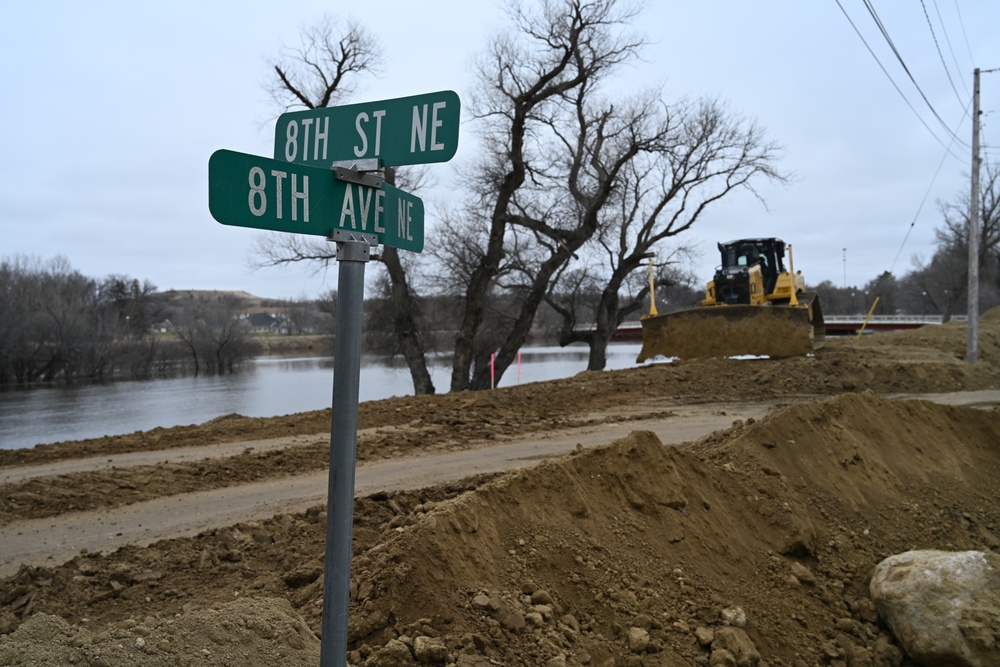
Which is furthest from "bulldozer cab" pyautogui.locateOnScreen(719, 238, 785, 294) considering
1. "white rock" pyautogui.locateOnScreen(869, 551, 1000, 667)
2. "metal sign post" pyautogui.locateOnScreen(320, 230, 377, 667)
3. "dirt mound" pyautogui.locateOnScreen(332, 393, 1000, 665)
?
"metal sign post" pyautogui.locateOnScreen(320, 230, 377, 667)

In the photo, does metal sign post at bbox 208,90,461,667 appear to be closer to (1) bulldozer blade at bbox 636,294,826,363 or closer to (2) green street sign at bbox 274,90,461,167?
(2) green street sign at bbox 274,90,461,167

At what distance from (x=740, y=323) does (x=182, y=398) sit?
1876 centimetres

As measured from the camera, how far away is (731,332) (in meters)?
16.3

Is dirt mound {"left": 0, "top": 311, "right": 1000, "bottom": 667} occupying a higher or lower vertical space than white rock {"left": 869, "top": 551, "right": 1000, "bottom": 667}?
higher

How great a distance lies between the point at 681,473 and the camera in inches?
218

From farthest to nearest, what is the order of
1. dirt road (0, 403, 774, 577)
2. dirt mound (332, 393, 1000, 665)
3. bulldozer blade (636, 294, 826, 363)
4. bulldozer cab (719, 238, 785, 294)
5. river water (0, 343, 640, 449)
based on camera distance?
bulldozer cab (719, 238, 785, 294)
river water (0, 343, 640, 449)
bulldozer blade (636, 294, 826, 363)
dirt road (0, 403, 774, 577)
dirt mound (332, 393, 1000, 665)

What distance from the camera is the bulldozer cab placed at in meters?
19.3

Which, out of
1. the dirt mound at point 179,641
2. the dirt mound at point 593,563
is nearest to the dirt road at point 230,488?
the dirt mound at point 593,563

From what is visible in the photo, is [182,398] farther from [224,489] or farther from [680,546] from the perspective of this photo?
[680,546]

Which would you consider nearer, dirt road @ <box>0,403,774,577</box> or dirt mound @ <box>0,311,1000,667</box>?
dirt mound @ <box>0,311,1000,667</box>

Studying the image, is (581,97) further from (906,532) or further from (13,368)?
(13,368)

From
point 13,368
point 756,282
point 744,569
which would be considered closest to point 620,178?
point 756,282

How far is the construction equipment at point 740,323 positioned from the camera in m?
16.0

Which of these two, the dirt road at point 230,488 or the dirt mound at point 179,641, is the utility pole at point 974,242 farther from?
the dirt mound at point 179,641
